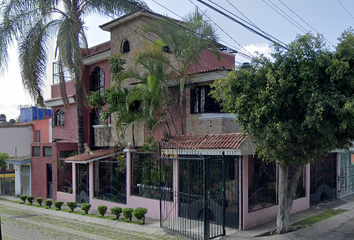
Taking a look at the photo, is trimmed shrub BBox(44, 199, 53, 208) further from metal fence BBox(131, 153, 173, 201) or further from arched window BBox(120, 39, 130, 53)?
arched window BBox(120, 39, 130, 53)

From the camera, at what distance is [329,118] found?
787cm

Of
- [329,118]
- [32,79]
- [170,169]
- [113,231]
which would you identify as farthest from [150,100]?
[329,118]

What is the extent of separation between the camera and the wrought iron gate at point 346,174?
52.4 feet

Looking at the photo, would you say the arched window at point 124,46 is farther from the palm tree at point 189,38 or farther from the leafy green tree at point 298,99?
the leafy green tree at point 298,99

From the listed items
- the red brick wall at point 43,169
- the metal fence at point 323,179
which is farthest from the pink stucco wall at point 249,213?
the red brick wall at point 43,169

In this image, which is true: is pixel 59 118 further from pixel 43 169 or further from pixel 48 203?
pixel 48 203

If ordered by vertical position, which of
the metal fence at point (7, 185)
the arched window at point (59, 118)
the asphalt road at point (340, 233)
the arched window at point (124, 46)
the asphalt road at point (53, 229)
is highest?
the arched window at point (124, 46)

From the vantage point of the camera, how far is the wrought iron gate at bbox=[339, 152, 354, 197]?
1596cm

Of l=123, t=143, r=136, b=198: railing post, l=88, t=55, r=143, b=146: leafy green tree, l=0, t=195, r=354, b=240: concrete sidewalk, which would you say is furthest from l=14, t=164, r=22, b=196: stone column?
l=123, t=143, r=136, b=198: railing post

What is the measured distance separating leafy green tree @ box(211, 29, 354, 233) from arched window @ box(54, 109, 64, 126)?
51.7 ft

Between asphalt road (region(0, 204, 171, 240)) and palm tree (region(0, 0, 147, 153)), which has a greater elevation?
palm tree (region(0, 0, 147, 153))

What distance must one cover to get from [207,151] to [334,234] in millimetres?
4216

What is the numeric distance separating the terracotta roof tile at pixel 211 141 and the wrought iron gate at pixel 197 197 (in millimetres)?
276

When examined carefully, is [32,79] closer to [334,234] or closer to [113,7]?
[113,7]
